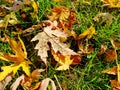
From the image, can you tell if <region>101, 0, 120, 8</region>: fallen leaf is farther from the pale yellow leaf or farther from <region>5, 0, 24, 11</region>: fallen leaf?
the pale yellow leaf

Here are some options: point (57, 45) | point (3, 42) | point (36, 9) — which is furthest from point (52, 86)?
point (36, 9)

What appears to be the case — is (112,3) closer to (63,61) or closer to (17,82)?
(63,61)

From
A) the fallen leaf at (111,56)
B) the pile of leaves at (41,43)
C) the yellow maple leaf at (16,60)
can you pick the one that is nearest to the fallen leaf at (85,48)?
the pile of leaves at (41,43)

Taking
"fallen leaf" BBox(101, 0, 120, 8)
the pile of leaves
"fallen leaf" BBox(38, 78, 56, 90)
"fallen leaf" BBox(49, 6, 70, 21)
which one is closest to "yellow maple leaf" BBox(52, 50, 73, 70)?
the pile of leaves

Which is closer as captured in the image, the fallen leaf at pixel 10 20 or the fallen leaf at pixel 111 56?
the fallen leaf at pixel 111 56

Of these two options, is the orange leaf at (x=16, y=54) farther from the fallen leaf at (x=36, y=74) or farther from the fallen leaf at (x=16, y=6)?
the fallen leaf at (x=16, y=6)

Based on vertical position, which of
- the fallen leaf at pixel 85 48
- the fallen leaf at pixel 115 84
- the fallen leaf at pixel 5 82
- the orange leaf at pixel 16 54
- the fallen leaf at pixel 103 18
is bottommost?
the fallen leaf at pixel 115 84
